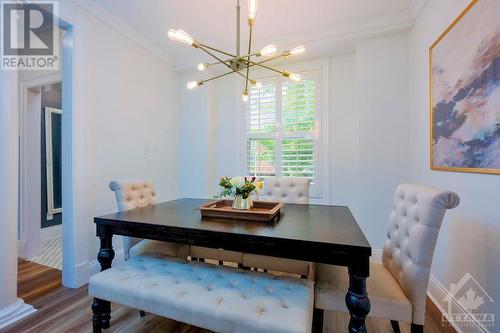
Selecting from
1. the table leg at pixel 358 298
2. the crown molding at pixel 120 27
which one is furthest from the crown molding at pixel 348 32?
the table leg at pixel 358 298

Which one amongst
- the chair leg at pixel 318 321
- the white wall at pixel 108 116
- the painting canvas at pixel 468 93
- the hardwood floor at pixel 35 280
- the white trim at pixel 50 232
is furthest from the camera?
the white trim at pixel 50 232

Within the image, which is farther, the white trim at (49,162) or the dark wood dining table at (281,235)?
the white trim at (49,162)

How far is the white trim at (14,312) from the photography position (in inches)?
65.2

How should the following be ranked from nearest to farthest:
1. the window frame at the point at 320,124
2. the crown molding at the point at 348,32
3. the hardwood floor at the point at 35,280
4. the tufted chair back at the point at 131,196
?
the tufted chair back at the point at 131,196, the hardwood floor at the point at 35,280, the crown molding at the point at 348,32, the window frame at the point at 320,124

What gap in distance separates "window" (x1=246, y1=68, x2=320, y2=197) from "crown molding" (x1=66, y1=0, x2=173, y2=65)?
1.40 meters

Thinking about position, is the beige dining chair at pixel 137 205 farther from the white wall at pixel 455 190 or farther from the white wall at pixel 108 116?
the white wall at pixel 455 190

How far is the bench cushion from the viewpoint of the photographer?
105cm

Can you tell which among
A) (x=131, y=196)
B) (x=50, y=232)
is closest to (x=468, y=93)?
(x=131, y=196)

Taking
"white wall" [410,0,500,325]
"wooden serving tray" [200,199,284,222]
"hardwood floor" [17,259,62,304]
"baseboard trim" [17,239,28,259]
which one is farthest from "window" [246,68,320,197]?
"baseboard trim" [17,239,28,259]

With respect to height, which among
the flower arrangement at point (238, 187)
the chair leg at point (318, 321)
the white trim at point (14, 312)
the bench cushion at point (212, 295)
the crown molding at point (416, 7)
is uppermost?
the crown molding at point (416, 7)

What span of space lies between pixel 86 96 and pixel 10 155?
829 mm

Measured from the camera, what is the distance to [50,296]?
80.0 inches
